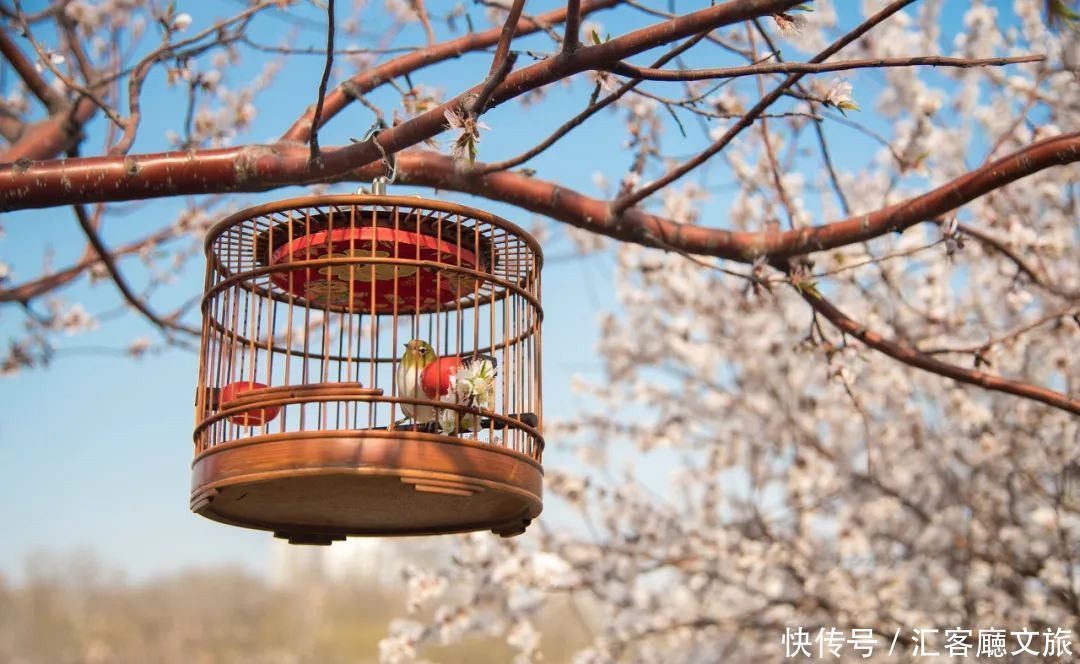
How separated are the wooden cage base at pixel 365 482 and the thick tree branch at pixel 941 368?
1175mm

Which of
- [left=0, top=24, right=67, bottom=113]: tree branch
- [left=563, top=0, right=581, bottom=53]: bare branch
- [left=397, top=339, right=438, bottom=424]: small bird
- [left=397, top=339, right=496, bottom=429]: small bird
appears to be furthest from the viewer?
[left=0, top=24, right=67, bottom=113]: tree branch

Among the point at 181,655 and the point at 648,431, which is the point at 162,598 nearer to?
the point at 181,655

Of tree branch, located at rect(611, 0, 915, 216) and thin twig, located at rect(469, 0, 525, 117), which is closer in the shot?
thin twig, located at rect(469, 0, 525, 117)

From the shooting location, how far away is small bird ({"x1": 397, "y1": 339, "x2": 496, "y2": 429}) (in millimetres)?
2262

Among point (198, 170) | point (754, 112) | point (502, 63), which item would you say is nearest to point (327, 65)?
point (502, 63)

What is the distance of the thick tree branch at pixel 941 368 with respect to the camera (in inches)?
118

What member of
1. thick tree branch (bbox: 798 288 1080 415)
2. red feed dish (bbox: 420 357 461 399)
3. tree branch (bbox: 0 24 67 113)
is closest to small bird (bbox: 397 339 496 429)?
red feed dish (bbox: 420 357 461 399)

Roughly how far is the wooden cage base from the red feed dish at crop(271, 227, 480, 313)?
32 centimetres

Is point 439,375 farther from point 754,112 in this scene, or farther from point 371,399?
point 754,112

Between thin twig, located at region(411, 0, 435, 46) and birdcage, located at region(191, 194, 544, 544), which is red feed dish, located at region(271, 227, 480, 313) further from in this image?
thin twig, located at region(411, 0, 435, 46)

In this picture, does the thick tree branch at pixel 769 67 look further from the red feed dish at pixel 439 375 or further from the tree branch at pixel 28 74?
the tree branch at pixel 28 74

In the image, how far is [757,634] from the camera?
6176mm

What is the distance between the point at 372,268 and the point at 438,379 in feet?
0.99

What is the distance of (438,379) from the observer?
93.6 inches
